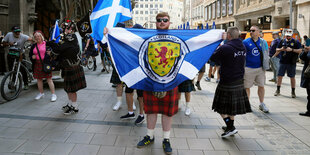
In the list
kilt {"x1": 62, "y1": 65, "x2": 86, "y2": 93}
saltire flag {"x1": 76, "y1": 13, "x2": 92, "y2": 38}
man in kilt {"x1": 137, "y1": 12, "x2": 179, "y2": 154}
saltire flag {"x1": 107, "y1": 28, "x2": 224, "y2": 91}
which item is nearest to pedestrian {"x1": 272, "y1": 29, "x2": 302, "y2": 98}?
saltire flag {"x1": 107, "y1": 28, "x2": 224, "y2": 91}

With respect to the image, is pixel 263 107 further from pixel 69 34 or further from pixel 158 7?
pixel 158 7

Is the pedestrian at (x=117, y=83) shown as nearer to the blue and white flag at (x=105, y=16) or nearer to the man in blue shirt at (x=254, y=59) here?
the blue and white flag at (x=105, y=16)

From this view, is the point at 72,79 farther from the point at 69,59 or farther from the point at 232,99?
the point at 232,99

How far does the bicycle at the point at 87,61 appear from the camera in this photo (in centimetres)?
1166

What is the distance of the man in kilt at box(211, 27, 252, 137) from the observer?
3.79 metres

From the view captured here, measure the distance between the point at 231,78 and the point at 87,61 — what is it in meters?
9.41

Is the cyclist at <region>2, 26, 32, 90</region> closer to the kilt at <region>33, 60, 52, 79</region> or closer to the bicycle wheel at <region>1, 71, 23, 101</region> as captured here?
the bicycle wheel at <region>1, 71, 23, 101</region>

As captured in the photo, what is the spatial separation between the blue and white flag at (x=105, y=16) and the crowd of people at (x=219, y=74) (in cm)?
20

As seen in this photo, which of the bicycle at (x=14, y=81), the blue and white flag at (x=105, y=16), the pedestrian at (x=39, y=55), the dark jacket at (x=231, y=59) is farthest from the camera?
the pedestrian at (x=39, y=55)

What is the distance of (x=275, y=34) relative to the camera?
396 inches

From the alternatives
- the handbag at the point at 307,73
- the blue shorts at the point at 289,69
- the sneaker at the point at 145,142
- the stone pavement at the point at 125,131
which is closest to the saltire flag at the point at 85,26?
the stone pavement at the point at 125,131

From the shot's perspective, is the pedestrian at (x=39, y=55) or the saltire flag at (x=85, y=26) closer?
the saltire flag at (x=85, y=26)

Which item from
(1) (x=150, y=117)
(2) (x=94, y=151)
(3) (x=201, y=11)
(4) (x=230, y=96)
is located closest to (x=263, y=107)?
(4) (x=230, y=96)

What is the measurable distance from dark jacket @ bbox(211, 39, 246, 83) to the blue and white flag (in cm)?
192
